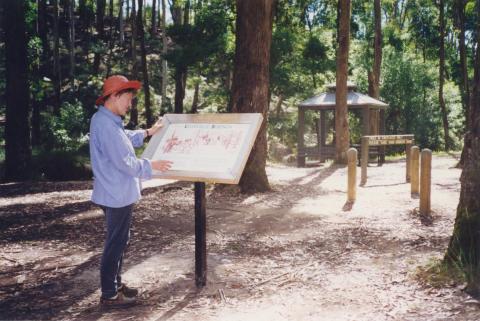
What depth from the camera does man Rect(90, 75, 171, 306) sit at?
3.77 meters

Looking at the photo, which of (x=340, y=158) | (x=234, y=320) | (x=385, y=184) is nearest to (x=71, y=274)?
(x=234, y=320)

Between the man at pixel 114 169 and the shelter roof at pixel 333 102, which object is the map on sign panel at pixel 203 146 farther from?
the shelter roof at pixel 333 102

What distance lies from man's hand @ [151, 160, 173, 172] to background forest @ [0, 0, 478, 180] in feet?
32.1

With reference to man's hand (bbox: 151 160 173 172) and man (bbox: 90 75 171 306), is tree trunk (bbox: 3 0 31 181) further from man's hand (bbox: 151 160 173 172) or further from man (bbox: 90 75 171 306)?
man's hand (bbox: 151 160 173 172)

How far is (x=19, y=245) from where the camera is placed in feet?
20.8

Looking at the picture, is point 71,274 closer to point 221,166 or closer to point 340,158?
point 221,166

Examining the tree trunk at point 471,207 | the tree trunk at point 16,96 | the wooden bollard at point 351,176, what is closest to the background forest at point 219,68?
the tree trunk at point 16,96

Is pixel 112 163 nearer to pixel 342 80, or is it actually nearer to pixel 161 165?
pixel 161 165

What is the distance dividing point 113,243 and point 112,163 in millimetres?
676

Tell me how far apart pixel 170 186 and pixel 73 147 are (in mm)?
13631

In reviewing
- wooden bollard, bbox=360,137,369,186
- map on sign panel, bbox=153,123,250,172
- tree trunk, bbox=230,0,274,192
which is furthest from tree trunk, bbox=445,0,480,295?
wooden bollard, bbox=360,137,369,186

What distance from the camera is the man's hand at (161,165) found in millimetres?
3990

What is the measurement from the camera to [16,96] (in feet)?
40.6

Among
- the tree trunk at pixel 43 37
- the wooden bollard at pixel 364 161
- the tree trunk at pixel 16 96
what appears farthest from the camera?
the tree trunk at pixel 43 37
